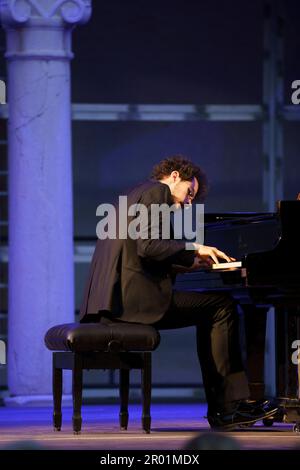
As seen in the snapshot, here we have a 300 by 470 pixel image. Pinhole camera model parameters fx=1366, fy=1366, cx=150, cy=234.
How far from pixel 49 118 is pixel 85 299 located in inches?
116

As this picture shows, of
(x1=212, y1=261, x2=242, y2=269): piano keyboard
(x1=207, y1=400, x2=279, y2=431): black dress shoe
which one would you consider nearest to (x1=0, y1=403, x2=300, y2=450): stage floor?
(x1=207, y1=400, x2=279, y2=431): black dress shoe

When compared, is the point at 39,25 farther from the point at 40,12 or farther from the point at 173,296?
the point at 173,296

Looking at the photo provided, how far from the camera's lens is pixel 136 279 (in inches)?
262

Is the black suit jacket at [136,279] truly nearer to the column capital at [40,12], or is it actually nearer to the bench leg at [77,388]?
the bench leg at [77,388]

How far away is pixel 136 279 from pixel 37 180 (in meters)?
2.98

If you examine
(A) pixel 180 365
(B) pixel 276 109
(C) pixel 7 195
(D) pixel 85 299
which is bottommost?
(A) pixel 180 365

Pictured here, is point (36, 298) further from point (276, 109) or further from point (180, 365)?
point (276, 109)

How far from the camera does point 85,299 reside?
22.3ft

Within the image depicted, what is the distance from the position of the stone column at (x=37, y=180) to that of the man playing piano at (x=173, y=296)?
2.71 metres

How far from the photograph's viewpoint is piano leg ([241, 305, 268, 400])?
22.9 feet

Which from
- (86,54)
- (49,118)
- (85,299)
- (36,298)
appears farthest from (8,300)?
(85,299)

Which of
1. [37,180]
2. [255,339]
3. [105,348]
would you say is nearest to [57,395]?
[105,348]

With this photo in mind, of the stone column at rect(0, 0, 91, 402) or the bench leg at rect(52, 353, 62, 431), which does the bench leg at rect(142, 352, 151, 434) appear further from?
the stone column at rect(0, 0, 91, 402)

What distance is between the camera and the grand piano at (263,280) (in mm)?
6453
